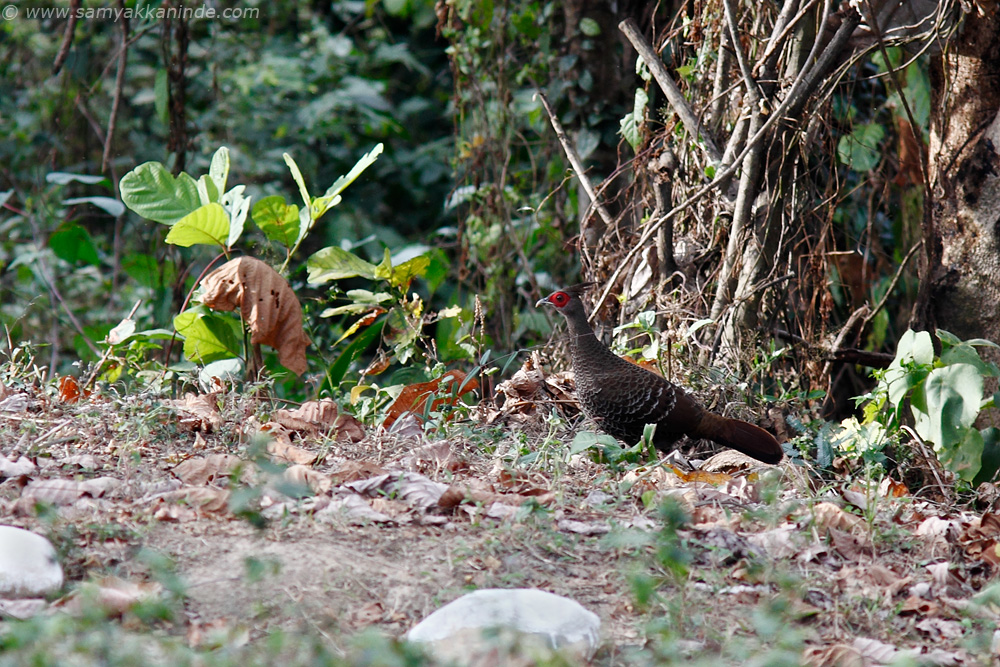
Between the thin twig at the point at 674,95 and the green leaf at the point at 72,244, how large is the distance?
3.28 meters

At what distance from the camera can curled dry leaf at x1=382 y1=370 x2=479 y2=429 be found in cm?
355

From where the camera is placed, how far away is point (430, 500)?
2477 millimetres

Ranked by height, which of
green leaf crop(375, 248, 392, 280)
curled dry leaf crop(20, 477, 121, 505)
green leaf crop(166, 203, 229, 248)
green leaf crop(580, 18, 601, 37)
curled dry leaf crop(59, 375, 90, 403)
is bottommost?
curled dry leaf crop(59, 375, 90, 403)

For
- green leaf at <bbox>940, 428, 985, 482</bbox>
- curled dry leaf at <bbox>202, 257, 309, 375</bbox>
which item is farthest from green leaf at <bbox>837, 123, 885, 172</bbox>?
curled dry leaf at <bbox>202, 257, 309, 375</bbox>

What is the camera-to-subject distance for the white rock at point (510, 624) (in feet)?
5.71

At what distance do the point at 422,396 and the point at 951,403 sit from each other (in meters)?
1.81

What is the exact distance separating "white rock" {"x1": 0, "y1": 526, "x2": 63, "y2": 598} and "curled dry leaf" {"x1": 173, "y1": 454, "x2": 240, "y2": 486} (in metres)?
0.63

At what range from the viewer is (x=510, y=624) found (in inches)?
69.9

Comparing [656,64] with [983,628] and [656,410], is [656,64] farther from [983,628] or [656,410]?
[983,628]

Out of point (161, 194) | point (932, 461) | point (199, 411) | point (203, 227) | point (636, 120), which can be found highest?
point (636, 120)

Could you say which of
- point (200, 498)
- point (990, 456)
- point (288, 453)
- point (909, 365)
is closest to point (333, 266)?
point (288, 453)

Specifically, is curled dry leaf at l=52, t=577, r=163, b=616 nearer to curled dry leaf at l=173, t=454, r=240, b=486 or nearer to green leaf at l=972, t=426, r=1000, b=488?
curled dry leaf at l=173, t=454, r=240, b=486

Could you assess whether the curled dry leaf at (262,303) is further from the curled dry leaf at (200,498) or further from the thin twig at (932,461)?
the thin twig at (932,461)

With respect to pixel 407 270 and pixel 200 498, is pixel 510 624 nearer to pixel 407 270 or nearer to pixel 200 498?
pixel 200 498
